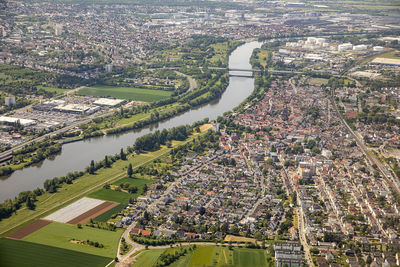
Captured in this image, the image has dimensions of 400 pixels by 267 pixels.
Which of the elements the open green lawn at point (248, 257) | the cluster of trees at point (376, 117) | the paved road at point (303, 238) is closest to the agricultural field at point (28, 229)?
the open green lawn at point (248, 257)

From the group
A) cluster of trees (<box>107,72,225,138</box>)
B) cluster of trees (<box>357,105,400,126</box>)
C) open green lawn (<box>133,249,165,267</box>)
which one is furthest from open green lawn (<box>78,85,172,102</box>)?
open green lawn (<box>133,249,165,267</box>)

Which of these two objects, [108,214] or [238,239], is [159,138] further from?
[238,239]

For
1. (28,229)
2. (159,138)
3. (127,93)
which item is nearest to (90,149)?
(159,138)

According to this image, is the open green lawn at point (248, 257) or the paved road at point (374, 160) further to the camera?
the paved road at point (374, 160)

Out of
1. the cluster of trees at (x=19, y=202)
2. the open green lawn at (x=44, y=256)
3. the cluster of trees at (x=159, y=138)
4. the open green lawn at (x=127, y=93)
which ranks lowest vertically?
the open green lawn at (x=44, y=256)

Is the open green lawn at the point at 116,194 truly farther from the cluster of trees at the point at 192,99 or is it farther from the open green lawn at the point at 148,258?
the cluster of trees at the point at 192,99

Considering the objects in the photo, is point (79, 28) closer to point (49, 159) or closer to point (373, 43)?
point (373, 43)

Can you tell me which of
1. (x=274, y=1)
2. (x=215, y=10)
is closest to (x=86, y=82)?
(x=215, y=10)
